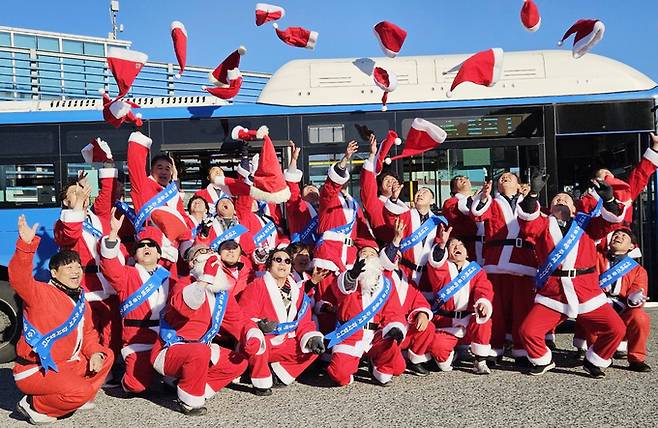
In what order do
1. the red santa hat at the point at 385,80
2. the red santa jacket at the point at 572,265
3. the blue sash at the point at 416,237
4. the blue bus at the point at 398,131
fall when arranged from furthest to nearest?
the blue bus at the point at 398,131
the red santa hat at the point at 385,80
the blue sash at the point at 416,237
the red santa jacket at the point at 572,265

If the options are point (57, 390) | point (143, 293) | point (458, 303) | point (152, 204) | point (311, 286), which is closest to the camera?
point (57, 390)

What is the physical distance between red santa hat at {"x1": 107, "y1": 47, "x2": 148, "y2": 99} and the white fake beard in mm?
2406

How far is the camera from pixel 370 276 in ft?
15.3

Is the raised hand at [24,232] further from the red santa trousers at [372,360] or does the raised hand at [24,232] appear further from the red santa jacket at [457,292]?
the red santa jacket at [457,292]

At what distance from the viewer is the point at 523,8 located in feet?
17.1

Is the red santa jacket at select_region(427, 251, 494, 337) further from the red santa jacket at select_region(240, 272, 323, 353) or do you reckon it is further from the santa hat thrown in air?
the santa hat thrown in air

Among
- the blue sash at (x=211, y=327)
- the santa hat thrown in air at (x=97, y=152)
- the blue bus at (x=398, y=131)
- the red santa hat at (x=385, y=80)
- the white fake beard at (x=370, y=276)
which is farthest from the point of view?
the blue bus at (x=398, y=131)

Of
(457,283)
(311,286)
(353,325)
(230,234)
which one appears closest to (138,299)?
(230,234)

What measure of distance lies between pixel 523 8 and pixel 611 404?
3.20m

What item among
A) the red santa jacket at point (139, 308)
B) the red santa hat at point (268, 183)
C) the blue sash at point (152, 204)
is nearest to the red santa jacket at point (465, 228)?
the red santa hat at point (268, 183)

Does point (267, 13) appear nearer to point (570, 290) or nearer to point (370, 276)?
point (370, 276)

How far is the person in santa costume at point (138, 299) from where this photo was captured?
14.9 feet

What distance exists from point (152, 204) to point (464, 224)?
275 centimetres

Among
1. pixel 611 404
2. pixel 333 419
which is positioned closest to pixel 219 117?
pixel 333 419
